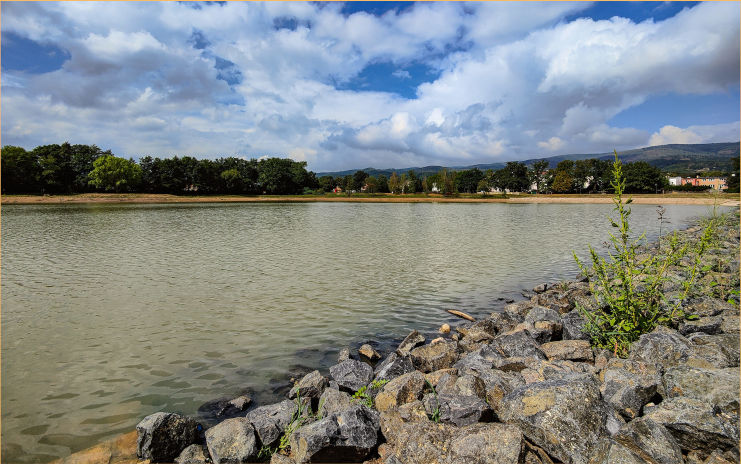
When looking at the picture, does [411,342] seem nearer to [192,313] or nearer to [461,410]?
[461,410]

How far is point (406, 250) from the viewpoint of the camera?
27.0 metres

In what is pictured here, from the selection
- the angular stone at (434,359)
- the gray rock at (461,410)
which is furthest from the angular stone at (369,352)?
the gray rock at (461,410)

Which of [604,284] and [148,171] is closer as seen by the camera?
[604,284]

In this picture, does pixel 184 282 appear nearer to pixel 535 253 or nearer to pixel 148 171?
pixel 535 253

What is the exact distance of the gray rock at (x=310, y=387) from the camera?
7.70 m

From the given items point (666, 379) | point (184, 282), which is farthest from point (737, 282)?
point (184, 282)

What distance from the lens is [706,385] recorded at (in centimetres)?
577

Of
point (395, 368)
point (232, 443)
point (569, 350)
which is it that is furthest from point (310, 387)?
point (569, 350)

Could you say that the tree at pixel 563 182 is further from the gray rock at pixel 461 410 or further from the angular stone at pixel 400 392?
the gray rock at pixel 461 410

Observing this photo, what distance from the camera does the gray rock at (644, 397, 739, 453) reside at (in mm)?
4730

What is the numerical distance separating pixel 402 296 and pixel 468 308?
2649 mm

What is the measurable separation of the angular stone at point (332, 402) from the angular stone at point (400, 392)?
58 cm

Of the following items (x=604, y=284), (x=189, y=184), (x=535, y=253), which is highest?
(x=189, y=184)

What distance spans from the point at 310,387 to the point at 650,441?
5520 millimetres
